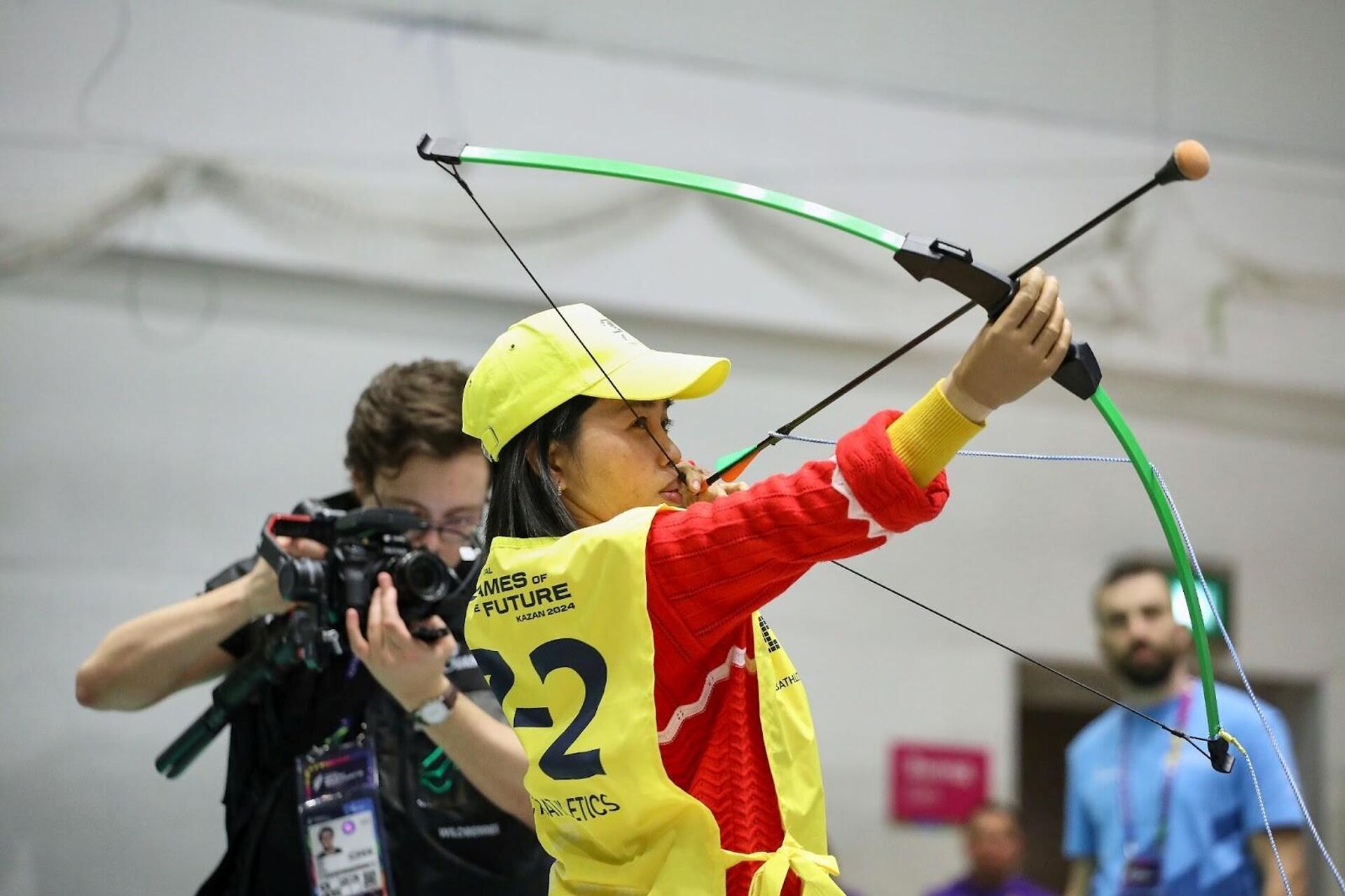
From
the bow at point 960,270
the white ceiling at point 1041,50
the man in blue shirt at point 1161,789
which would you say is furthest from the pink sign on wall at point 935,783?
the bow at point 960,270

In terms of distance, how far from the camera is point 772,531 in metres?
1.22

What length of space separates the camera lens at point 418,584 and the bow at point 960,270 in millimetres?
424

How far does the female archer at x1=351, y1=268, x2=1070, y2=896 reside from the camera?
1197 millimetres

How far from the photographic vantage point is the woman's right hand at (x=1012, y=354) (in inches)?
46.6

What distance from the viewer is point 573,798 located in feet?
4.44

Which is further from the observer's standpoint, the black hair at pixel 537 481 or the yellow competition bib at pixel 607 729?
the black hair at pixel 537 481

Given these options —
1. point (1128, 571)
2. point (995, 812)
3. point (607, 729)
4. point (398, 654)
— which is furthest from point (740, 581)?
point (995, 812)

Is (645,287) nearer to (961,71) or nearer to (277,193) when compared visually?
(277,193)

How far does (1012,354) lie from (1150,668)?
2.28m

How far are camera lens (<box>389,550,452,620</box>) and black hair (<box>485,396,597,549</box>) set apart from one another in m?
0.37

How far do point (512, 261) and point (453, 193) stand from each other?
0.22 metres

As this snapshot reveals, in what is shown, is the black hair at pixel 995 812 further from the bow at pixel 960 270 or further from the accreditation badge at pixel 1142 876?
the bow at pixel 960 270

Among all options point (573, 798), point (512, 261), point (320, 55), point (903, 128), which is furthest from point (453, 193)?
point (573, 798)

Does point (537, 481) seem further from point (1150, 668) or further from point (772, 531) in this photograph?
point (1150, 668)
